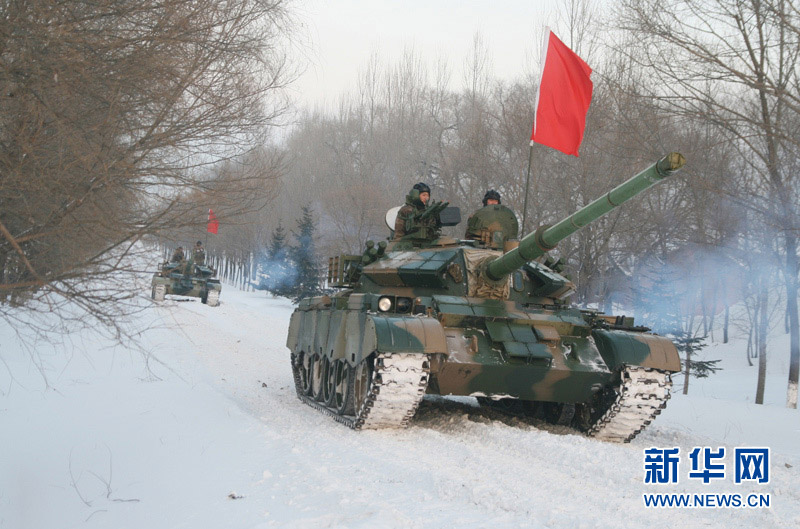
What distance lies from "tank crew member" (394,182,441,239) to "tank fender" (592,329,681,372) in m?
3.10

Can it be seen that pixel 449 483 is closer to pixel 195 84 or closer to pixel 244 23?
pixel 195 84

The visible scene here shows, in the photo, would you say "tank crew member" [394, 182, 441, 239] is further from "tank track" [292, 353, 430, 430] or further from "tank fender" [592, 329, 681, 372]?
"tank track" [292, 353, 430, 430]

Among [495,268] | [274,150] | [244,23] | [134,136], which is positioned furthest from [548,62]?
[134,136]

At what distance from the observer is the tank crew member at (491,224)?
10867 millimetres

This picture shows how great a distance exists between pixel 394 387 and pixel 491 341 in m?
1.44

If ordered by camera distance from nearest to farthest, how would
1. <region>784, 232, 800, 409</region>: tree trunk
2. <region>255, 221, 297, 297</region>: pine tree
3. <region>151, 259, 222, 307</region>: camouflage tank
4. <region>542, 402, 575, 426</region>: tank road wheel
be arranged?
<region>542, 402, 575, 426</region>: tank road wheel < <region>784, 232, 800, 409</region>: tree trunk < <region>151, 259, 222, 307</region>: camouflage tank < <region>255, 221, 297, 297</region>: pine tree

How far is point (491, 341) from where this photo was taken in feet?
29.5

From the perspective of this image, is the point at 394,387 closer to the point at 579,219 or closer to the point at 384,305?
the point at 384,305

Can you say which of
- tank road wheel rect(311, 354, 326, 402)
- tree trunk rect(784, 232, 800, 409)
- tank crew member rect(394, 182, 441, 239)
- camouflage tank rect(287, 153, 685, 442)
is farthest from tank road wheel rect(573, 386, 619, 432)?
tree trunk rect(784, 232, 800, 409)

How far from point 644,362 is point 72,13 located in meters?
6.91

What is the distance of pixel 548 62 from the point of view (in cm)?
1314

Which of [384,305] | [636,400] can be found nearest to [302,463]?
[384,305]

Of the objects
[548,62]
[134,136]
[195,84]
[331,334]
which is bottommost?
[331,334]

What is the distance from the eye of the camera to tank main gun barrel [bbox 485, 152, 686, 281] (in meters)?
6.74
